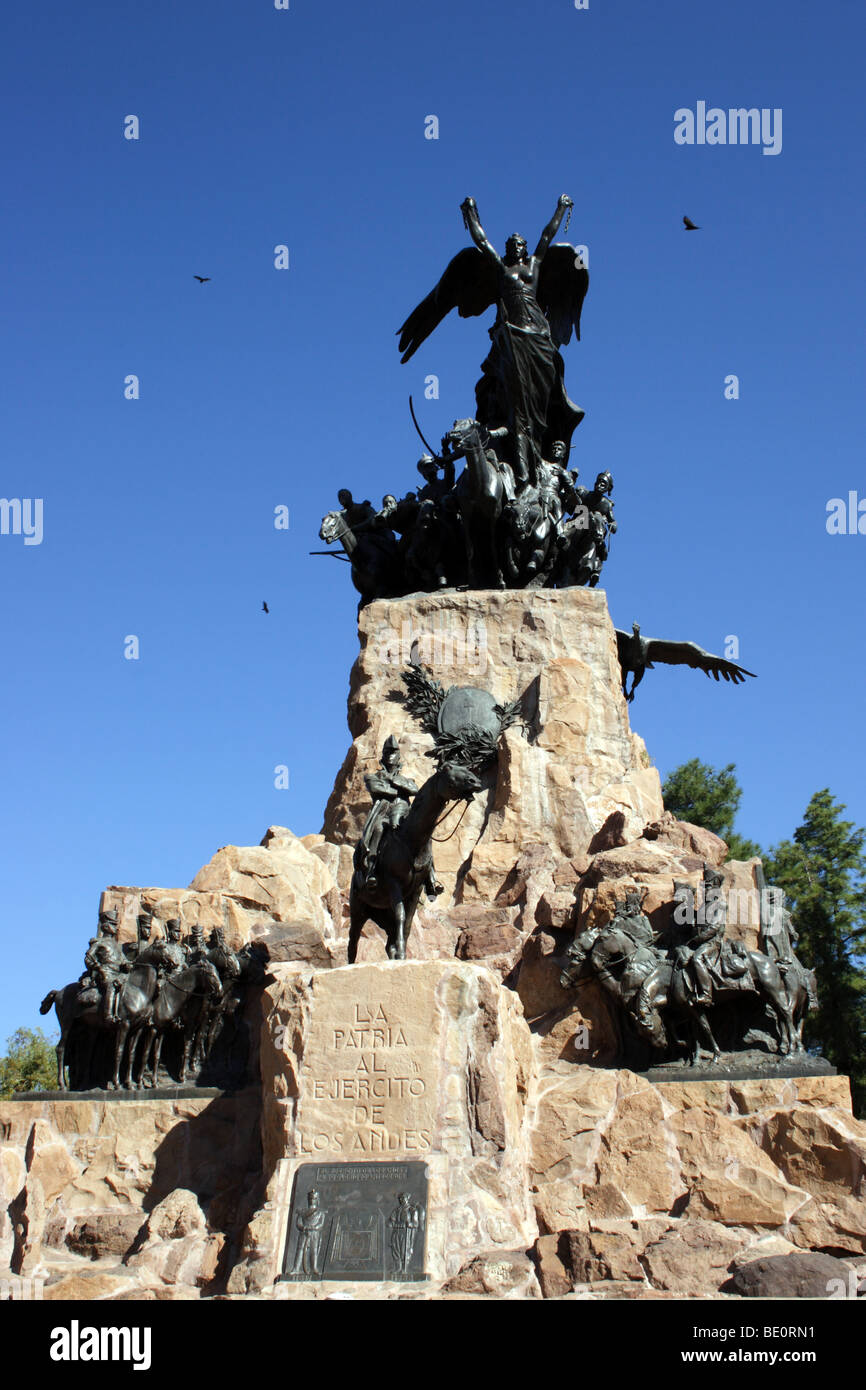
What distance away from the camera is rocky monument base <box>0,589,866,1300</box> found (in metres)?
9.46

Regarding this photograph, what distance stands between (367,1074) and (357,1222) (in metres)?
1.22

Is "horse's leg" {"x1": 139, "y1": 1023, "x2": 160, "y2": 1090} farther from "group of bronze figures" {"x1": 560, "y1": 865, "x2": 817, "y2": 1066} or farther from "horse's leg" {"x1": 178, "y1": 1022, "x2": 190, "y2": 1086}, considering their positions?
"group of bronze figures" {"x1": 560, "y1": 865, "x2": 817, "y2": 1066}

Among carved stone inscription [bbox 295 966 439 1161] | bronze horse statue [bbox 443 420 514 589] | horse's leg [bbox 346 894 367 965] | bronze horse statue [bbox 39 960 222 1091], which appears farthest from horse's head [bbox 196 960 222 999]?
bronze horse statue [bbox 443 420 514 589]

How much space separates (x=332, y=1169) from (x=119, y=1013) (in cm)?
421

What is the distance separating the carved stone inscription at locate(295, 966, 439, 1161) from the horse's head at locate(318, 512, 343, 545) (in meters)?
11.0

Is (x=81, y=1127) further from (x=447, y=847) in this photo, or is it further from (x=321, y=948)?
(x=447, y=847)

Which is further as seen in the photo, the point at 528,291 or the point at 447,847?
the point at 528,291

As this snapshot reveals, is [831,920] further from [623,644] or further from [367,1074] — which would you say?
[367,1074]

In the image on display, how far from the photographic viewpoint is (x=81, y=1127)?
13.1 m

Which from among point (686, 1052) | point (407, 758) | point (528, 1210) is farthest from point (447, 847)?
point (528, 1210)

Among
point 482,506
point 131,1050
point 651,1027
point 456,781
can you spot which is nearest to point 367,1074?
point 456,781

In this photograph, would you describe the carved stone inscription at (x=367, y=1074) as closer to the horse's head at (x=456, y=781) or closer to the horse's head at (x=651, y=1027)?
the horse's head at (x=456, y=781)

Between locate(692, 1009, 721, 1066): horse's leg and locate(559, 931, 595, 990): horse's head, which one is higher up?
locate(559, 931, 595, 990): horse's head

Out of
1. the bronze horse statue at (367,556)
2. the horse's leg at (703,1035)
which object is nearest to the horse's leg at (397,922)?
the horse's leg at (703,1035)
